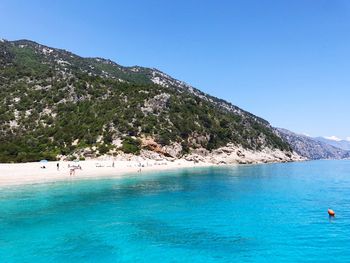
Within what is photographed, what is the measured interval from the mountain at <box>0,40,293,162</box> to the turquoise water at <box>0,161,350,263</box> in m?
62.6

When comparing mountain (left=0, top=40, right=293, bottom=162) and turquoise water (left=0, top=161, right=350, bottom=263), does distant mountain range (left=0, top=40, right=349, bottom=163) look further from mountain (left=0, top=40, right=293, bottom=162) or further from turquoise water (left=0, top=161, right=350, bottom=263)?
turquoise water (left=0, top=161, right=350, bottom=263)

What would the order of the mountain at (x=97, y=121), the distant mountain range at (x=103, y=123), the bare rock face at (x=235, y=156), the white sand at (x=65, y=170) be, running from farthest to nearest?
the bare rock face at (x=235, y=156) → the distant mountain range at (x=103, y=123) → the mountain at (x=97, y=121) → the white sand at (x=65, y=170)

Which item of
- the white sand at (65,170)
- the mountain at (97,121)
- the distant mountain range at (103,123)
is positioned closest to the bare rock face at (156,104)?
the distant mountain range at (103,123)

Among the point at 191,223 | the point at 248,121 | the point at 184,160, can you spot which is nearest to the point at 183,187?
the point at 191,223

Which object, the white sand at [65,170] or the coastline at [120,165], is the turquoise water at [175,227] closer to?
the white sand at [65,170]

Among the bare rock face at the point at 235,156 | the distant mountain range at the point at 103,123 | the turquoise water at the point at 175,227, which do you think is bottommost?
the turquoise water at the point at 175,227

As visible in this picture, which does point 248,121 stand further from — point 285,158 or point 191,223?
point 191,223

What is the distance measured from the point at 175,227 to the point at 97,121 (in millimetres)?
93401

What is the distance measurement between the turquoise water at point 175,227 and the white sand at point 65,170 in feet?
67.5

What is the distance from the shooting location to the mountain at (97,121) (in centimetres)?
10531

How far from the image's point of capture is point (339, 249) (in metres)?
20.3

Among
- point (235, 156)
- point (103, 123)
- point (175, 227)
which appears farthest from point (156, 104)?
point (175, 227)

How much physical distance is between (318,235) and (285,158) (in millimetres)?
145495

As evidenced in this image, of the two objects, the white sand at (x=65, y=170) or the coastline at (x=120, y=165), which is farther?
the coastline at (x=120, y=165)
